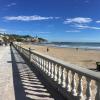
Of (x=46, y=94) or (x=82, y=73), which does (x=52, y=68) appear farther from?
(x=82, y=73)

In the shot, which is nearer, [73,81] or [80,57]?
[73,81]

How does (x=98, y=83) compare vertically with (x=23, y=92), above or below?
above

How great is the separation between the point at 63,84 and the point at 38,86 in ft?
4.98

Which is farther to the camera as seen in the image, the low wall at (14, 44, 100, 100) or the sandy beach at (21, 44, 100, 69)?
the sandy beach at (21, 44, 100, 69)

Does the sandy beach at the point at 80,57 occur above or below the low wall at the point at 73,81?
below

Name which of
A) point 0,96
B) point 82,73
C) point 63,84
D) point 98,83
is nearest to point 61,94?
point 63,84

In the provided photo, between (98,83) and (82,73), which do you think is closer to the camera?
(98,83)

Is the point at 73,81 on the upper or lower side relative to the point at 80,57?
upper

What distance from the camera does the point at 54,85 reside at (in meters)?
9.87

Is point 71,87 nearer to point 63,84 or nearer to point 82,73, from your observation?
point 63,84

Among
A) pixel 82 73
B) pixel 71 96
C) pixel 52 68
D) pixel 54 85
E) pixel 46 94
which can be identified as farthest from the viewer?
pixel 52 68

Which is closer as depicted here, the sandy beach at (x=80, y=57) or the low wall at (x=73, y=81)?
the low wall at (x=73, y=81)

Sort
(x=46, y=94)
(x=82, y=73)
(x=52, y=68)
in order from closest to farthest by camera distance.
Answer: (x=82, y=73), (x=46, y=94), (x=52, y=68)

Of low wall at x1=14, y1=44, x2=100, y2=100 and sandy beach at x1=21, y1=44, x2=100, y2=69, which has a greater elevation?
low wall at x1=14, y1=44, x2=100, y2=100
